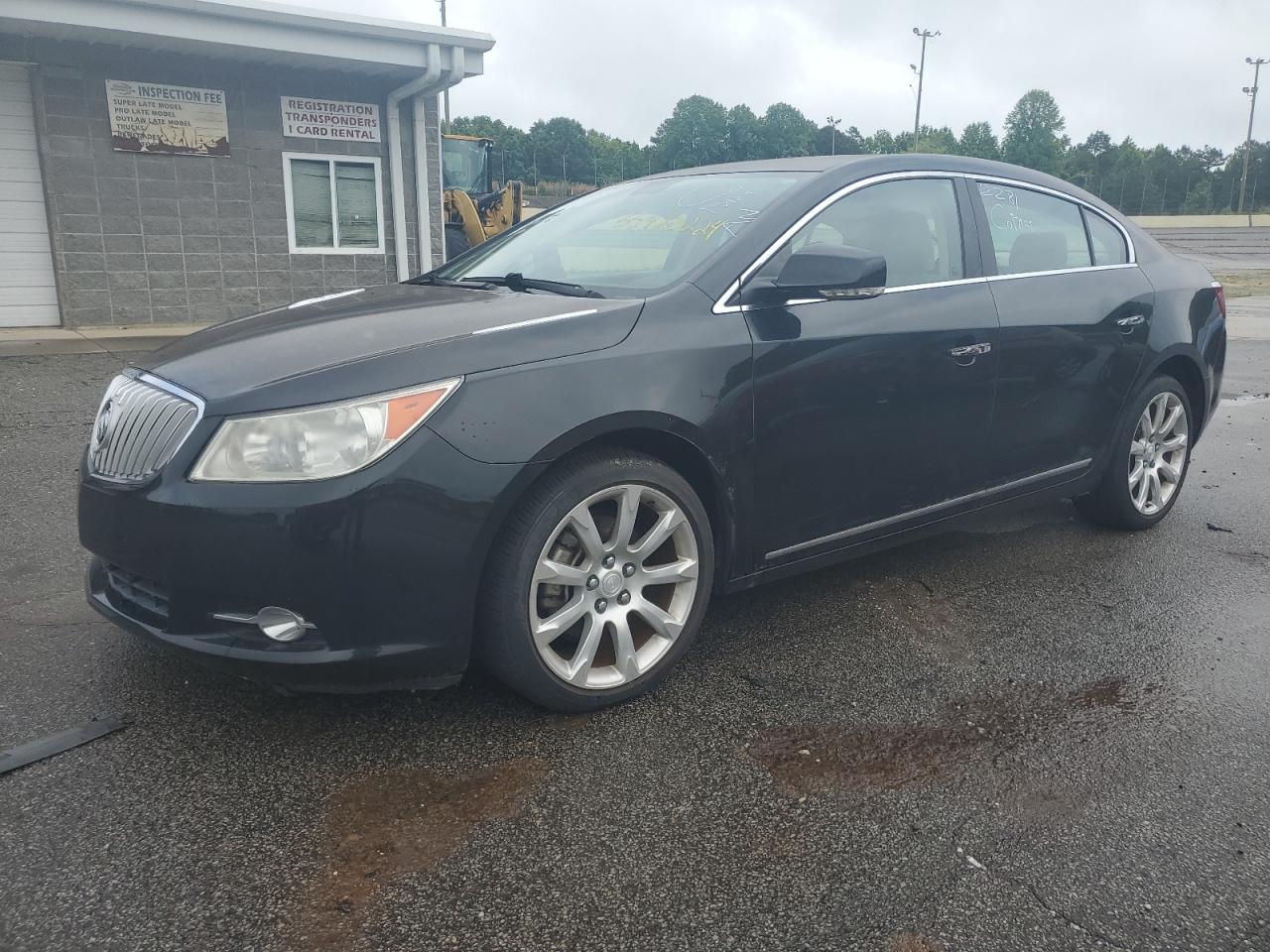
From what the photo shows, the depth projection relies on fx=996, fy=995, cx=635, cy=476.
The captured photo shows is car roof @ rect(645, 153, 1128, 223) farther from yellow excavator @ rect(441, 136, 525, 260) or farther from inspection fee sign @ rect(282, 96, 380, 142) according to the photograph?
yellow excavator @ rect(441, 136, 525, 260)

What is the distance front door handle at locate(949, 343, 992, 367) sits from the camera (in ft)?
11.6

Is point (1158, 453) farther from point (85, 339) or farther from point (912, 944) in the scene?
point (85, 339)

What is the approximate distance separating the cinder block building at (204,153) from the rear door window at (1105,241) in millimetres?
9568

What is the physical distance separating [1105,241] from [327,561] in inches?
146

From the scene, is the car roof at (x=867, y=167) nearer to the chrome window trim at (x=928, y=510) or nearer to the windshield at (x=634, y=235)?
the windshield at (x=634, y=235)

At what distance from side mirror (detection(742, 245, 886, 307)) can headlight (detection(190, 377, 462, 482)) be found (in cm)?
122

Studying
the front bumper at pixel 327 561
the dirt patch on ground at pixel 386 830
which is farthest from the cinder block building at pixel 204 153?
the dirt patch on ground at pixel 386 830

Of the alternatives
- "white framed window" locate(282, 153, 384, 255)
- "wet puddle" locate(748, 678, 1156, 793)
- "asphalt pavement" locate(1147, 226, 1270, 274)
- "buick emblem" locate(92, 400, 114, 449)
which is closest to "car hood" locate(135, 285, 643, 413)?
"buick emblem" locate(92, 400, 114, 449)

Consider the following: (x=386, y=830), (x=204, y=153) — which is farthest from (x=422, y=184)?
(x=386, y=830)

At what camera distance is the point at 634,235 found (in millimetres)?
3504

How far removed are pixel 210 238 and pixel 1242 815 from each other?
491 inches

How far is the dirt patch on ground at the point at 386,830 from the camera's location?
2.00 metres

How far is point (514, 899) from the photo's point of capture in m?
2.06

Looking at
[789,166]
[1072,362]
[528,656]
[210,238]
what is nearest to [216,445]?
[528,656]
